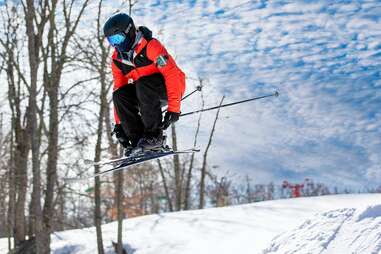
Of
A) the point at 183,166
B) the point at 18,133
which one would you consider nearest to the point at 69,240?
the point at 18,133

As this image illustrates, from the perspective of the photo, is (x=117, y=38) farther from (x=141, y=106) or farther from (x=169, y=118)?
(x=169, y=118)

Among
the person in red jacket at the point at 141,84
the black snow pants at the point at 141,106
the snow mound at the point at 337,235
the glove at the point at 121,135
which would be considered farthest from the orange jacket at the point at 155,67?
the snow mound at the point at 337,235

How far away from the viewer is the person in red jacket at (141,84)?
6039 millimetres

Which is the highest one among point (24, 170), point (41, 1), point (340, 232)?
point (41, 1)

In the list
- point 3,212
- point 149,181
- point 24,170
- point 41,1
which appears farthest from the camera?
point 149,181

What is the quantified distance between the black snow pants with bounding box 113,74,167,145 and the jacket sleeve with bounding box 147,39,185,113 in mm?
165

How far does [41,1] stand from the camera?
47.6 ft

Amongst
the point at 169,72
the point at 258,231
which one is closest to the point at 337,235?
the point at 169,72

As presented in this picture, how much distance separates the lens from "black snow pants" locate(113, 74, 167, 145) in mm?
6258

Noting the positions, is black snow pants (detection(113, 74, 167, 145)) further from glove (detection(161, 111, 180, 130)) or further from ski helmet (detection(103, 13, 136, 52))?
ski helmet (detection(103, 13, 136, 52))

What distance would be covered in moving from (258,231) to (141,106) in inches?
318

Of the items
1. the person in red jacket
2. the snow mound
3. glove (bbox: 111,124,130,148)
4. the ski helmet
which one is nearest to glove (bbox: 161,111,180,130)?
the person in red jacket

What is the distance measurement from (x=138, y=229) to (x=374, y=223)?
12788mm

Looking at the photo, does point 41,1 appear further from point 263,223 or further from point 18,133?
point 263,223
